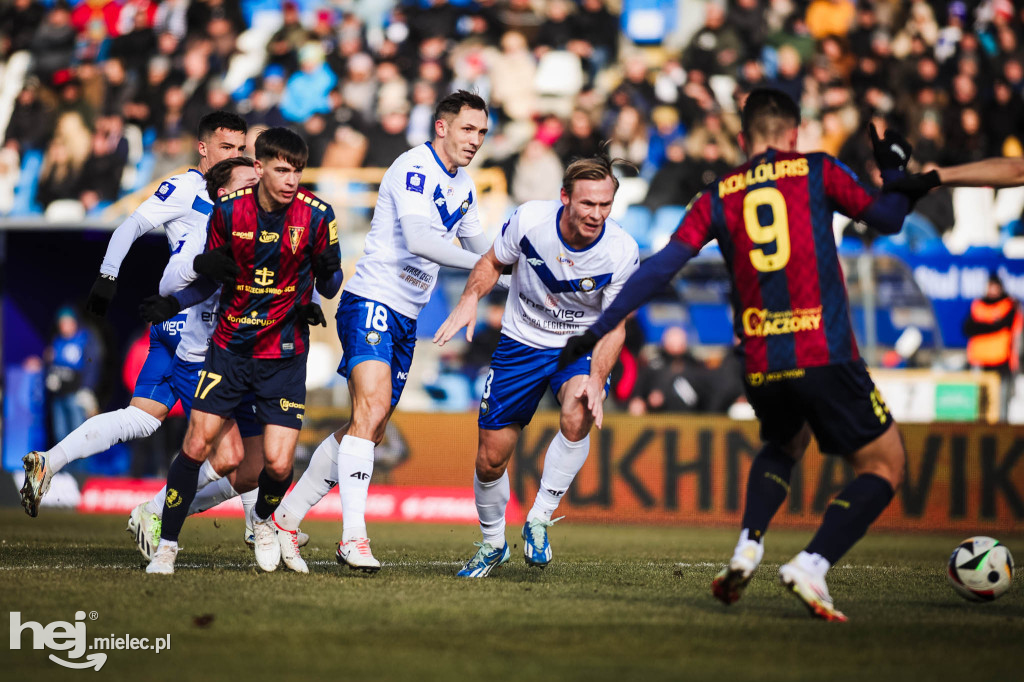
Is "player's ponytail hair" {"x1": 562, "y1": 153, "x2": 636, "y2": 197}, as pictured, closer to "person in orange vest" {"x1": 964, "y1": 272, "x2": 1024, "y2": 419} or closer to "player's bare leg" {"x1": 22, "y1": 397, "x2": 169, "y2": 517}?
"player's bare leg" {"x1": 22, "y1": 397, "x2": 169, "y2": 517}

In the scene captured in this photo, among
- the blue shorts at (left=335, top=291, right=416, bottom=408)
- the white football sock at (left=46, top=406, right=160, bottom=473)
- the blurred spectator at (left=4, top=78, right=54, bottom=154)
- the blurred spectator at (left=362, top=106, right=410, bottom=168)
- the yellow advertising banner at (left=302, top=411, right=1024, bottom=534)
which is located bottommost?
the yellow advertising banner at (left=302, top=411, right=1024, bottom=534)

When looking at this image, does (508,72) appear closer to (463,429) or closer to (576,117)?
(576,117)

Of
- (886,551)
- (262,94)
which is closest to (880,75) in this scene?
(262,94)

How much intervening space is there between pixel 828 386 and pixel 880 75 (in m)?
14.3

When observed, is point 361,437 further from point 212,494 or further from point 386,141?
point 386,141

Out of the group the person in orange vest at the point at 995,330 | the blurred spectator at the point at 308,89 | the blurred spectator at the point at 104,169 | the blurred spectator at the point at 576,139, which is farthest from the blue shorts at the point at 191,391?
the person in orange vest at the point at 995,330

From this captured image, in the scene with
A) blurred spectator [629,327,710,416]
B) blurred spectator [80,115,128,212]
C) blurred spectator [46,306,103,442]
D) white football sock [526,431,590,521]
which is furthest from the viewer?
blurred spectator [80,115,128,212]

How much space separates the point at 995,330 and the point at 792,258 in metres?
10.5

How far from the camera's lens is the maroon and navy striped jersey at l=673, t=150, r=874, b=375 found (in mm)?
5250


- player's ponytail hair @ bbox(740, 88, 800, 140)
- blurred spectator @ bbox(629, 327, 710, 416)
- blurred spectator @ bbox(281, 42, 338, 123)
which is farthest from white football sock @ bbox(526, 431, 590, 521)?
blurred spectator @ bbox(281, 42, 338, 123)

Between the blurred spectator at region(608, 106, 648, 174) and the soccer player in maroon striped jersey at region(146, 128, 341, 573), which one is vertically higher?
the blurred spectator at region(608, 106, 648, 174)

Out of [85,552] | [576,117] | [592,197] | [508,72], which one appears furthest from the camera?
[508,72]

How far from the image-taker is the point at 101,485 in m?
13.5

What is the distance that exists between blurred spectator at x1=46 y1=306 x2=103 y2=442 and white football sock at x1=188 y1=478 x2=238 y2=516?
809 cm
